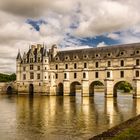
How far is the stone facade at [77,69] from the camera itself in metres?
63.8

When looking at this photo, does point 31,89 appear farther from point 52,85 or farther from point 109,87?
point 109,87

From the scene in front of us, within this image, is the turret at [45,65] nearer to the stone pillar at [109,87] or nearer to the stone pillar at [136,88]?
the stone pillar at [109,87]

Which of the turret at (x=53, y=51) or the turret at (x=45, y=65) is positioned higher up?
the turret at (x=53, y=51)

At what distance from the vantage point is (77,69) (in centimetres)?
7200

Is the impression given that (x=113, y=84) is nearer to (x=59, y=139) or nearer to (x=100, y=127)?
(x=100, y=127)

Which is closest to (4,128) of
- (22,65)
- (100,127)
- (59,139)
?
(59,139)

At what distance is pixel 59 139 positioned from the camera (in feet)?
65.4

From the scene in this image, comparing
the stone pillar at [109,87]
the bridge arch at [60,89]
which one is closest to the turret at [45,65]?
the bridge arch at [60,89]

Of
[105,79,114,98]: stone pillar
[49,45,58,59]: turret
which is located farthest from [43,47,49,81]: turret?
[105,79,114,98]: stone pillar

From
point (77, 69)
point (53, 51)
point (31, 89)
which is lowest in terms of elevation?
point (31, 89)

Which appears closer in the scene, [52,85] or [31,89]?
[52,85]

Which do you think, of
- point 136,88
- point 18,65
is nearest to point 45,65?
point 18,65

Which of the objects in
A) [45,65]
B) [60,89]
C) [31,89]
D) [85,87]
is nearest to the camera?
[85,87]

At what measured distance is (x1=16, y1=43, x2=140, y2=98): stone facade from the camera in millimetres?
63844
